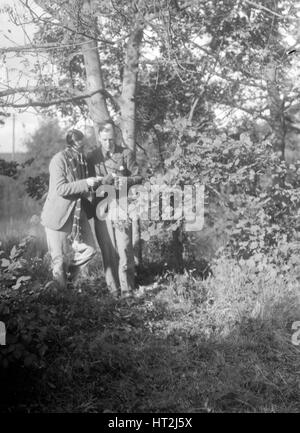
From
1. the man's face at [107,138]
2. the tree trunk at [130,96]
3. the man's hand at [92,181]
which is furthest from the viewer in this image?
the tree trunk at [130,96]

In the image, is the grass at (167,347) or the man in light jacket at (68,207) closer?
the grass at (167,347)

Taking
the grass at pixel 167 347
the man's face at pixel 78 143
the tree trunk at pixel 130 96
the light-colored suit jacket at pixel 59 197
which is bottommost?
the grass at pixel 167 347

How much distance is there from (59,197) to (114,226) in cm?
67

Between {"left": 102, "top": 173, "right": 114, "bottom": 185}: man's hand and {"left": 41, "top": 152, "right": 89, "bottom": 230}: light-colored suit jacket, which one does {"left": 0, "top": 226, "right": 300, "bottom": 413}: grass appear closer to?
{"left": 41, "top": 152, "right": 89, "bottom": 230}: light-colored suit jacket

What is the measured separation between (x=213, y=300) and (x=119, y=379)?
72.4 inches

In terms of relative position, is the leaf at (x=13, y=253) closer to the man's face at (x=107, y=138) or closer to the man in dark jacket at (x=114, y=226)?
the man in dark jacket at (x=114, y=226)

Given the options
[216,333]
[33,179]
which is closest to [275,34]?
[33,179]

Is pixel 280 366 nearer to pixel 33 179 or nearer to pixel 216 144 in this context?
pixel 216 144

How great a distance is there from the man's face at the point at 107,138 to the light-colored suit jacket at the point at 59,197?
0.45 metres

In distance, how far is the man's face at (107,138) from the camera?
5434 millimetres

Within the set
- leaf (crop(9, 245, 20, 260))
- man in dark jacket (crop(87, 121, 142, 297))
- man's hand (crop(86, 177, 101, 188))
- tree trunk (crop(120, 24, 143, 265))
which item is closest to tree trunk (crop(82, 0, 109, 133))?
tree trunk (crop(120, 24, 143, 265))

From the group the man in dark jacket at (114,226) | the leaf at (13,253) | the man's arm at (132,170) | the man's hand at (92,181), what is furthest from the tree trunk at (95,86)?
the leaf at (13,253)

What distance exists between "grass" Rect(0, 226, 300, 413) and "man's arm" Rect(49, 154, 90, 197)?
99cm

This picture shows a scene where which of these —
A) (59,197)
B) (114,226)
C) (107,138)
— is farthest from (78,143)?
(114,226)
